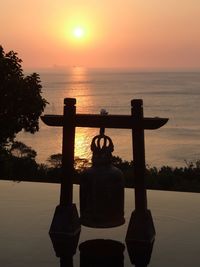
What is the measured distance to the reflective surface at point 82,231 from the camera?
20.4ft

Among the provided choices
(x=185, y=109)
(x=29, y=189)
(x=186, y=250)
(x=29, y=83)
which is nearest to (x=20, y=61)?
(x=29, y=83)

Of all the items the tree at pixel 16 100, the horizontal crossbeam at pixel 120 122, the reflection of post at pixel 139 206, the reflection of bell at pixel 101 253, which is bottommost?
the reflection of bell at pixel 101 253

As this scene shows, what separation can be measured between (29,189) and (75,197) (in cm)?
112

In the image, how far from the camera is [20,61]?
14.5 meters

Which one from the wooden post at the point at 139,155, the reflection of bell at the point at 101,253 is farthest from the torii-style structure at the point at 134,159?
the reflection of bell at the point at 101,253

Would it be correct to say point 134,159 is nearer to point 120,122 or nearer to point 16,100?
point 120,122

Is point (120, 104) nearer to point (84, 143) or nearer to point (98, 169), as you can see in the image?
point (84, 143)

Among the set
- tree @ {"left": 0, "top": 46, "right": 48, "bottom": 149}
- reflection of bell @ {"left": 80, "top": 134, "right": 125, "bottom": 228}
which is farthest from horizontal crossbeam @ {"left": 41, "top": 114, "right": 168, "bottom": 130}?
tree @ {"left": 0, "top": 46, "right": 48, "bottom": 149}

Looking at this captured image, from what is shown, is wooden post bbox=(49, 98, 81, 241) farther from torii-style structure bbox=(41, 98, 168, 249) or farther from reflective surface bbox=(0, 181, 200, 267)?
reflective surface bbox=(0, 181, 200, 267)

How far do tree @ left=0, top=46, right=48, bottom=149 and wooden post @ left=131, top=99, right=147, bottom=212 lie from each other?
7.30m

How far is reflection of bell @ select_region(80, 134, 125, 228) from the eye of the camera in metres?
6.26

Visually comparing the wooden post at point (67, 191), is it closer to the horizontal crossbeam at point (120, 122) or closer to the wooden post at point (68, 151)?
the wooden post at point (68, 151)

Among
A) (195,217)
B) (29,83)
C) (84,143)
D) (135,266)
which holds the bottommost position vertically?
(135,266)

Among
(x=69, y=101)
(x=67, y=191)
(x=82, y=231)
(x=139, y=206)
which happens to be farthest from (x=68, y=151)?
(x=82, y=231)
